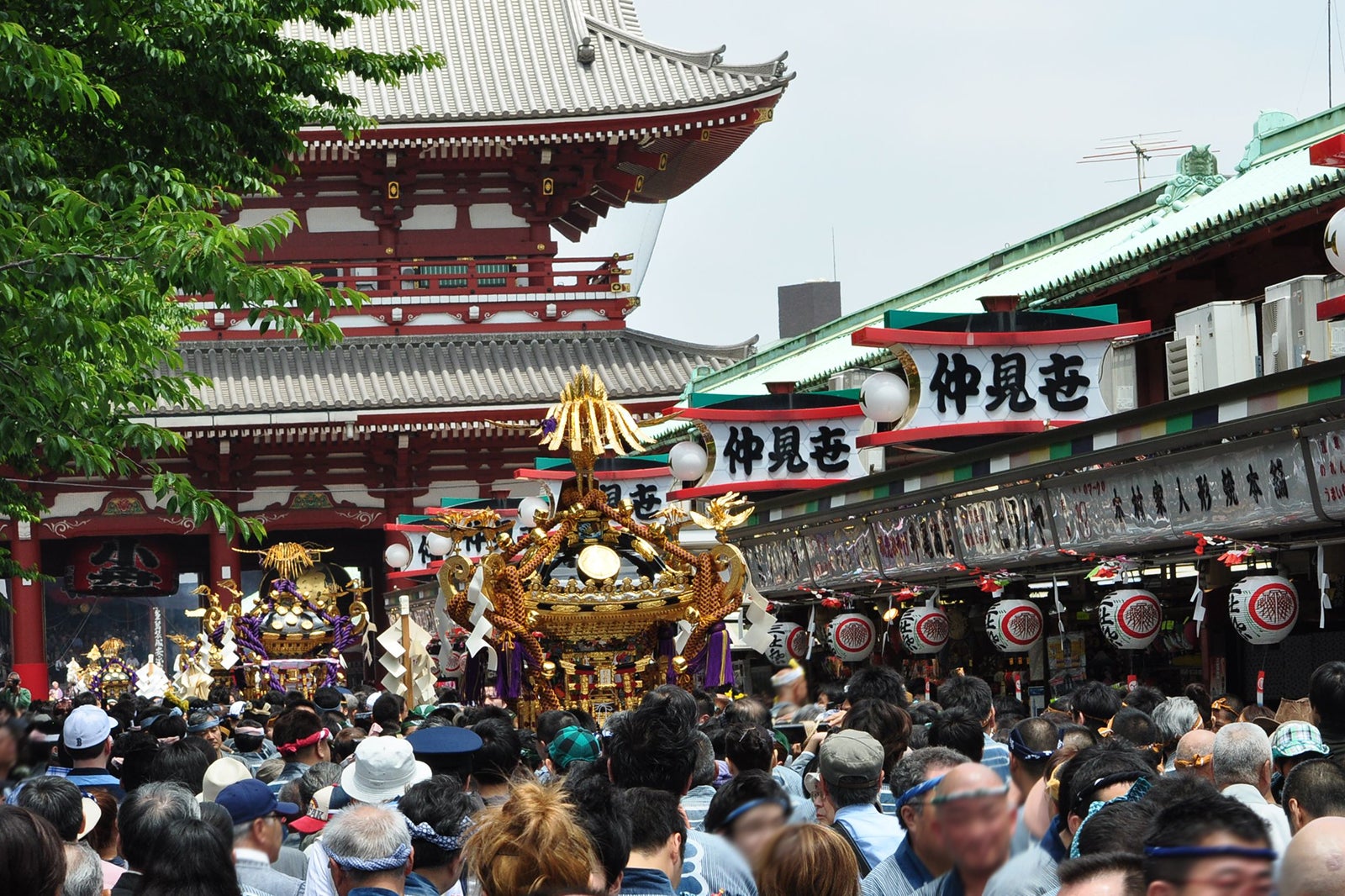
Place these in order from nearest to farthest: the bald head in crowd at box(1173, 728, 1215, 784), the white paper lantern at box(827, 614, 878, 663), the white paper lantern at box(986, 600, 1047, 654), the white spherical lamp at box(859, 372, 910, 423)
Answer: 1. the bald head in crowd at box(1173, 728, 1215, 784)
2. the white paper lantern at box(986, 600, 1047, 654)
3. the white spherical lamp at box(859, 372, 910, 423)
4. the white paper lantern at box(827, 614, 878, 663)

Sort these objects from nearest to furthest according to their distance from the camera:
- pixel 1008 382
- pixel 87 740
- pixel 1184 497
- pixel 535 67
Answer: pixel 87 740
pixel 1184 497
pixel 1008 382
pixel 535 67

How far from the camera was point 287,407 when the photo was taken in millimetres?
24156

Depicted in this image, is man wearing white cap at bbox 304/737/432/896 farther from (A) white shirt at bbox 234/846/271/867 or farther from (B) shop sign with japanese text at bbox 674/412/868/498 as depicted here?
(B) shop sign with japanese text at bbox 674/412/868/498

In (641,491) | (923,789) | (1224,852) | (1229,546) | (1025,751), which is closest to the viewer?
(1224,852)

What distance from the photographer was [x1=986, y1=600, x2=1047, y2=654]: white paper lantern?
1245cm

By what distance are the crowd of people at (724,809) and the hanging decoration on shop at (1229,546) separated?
7.19 ft

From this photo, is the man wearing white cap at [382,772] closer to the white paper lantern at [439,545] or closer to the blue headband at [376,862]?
the blue headband at [376,862]

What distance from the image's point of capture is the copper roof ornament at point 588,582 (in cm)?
1174

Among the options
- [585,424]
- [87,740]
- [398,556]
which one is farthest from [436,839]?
[398,556]

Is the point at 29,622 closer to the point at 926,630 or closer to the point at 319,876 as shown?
the point at 926,630

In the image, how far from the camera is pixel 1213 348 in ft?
43.5

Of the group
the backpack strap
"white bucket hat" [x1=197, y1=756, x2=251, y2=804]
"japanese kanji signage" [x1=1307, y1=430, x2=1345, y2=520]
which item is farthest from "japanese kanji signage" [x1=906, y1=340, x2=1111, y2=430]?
the backpack strap

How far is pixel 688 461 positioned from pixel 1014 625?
17.0ft

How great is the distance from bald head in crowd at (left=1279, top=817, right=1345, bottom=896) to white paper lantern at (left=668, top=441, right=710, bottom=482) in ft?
47.5
